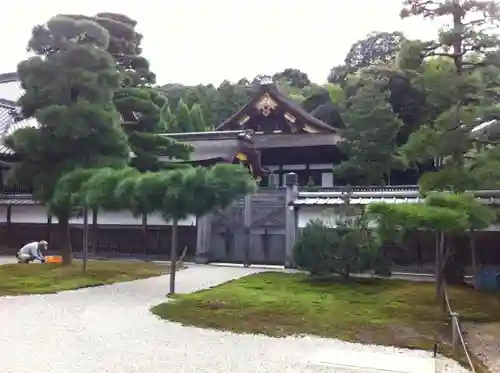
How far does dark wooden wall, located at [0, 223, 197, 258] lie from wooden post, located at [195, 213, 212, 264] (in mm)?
684

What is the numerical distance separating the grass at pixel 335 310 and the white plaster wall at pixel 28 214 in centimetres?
1081

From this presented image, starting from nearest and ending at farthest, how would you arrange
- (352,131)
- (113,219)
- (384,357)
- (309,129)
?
(384,357)
(113,219)
(352,131)
(309,129)

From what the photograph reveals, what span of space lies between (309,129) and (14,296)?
56.6 feet

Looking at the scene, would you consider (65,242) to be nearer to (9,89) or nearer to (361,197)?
(361,197)

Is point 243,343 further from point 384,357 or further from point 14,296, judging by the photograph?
point 14,296

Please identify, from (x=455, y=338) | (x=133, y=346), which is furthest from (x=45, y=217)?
(x=455, y=338)

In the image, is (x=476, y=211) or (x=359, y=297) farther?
(x=359, y=297)

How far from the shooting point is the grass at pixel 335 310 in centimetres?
792

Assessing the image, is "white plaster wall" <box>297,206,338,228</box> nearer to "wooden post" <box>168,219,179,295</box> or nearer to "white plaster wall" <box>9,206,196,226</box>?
"wooden post" <box>168,219,179,295</box>

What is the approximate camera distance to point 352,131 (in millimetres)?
22297

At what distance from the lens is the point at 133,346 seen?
276 inches

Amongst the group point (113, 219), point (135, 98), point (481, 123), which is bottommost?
point (113, 219)

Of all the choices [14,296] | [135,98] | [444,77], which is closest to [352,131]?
[135,98]

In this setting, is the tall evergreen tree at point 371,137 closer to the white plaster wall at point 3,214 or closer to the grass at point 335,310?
the grass at point 335,310
